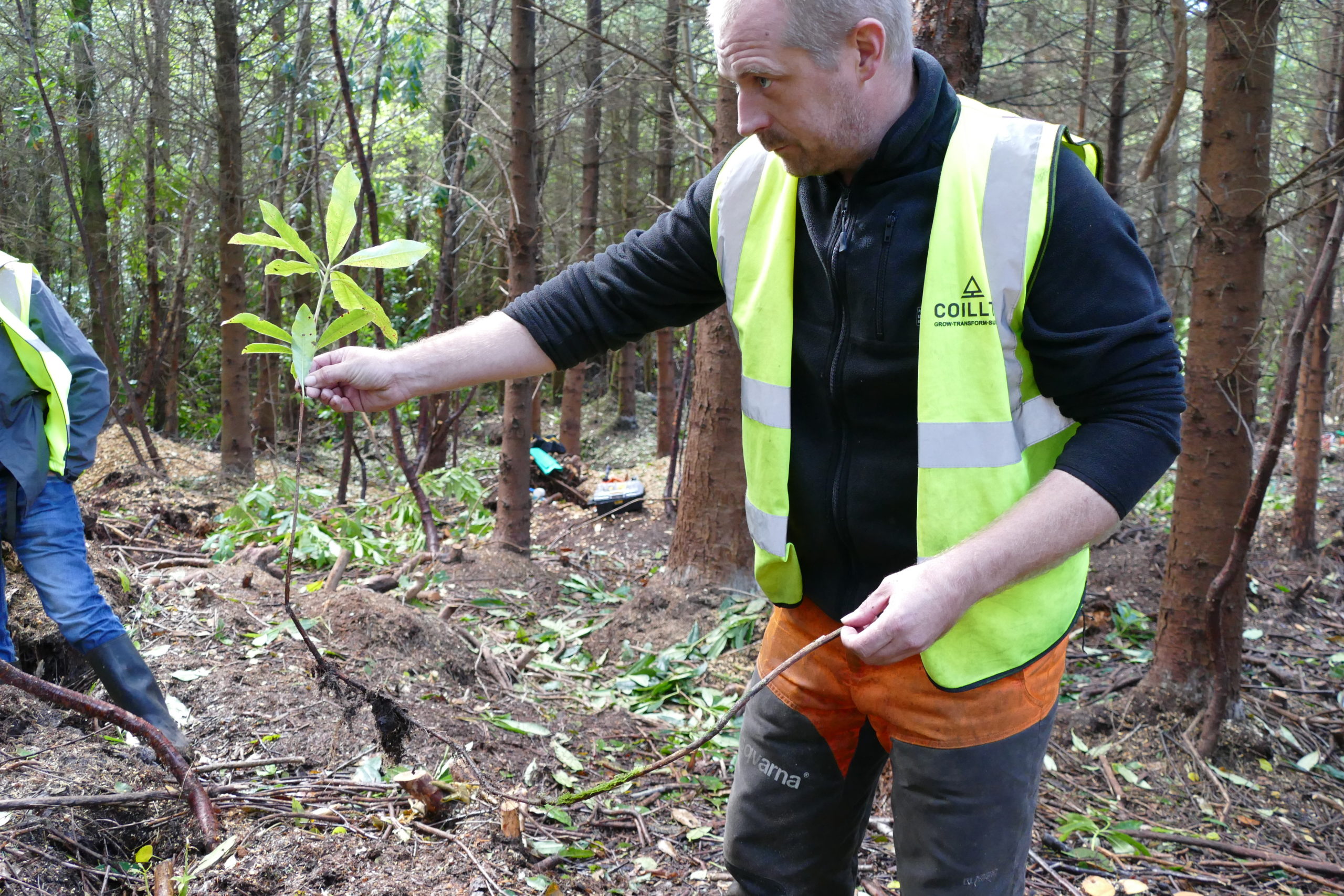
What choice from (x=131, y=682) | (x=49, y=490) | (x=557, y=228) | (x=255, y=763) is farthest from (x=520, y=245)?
(x=557, y=228)

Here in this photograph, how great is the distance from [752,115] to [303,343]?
970 millimetres

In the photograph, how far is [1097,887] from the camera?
299 cm

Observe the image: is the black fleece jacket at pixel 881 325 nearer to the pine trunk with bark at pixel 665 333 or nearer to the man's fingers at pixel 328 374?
the man's fingers at pixel 328 374

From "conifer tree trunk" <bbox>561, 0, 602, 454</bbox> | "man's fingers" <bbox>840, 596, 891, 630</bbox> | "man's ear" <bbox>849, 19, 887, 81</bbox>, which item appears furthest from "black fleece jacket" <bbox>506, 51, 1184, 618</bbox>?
"conifer tree trunk" <bbox>561, 0, 602, 454</bbox>

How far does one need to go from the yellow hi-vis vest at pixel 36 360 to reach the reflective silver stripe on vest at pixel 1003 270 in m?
3.07

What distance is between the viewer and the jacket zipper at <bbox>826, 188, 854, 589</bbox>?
1.79m

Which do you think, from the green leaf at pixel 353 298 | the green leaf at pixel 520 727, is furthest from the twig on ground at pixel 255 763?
the green leaf at pixel 353 298

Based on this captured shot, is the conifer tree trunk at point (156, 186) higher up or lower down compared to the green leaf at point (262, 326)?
higher up

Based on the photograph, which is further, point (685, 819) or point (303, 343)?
point (685, 819)

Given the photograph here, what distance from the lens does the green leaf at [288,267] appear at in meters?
1.91

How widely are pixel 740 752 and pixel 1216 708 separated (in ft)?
9.35

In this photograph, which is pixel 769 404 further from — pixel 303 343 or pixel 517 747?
pixel 517 747

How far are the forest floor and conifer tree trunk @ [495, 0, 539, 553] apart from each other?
1.79 ft

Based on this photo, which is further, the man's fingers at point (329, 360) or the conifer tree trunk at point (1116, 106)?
the conifer tree trunk at point (1116, 106)
